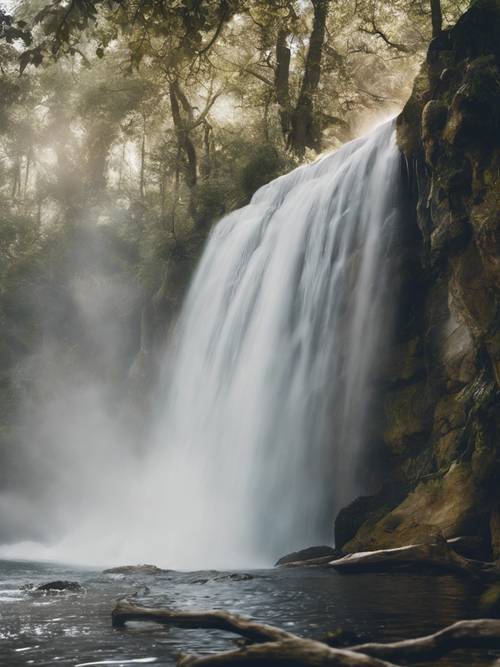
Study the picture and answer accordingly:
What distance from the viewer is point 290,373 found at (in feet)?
47.9

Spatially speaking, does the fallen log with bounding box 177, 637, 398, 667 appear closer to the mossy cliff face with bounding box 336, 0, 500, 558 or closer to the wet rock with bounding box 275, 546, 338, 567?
the mossy cliff face with bounding box 336, 0, 500, 558

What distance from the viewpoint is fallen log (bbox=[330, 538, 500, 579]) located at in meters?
8.48

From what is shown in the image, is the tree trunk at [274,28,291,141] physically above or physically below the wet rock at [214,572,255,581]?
above

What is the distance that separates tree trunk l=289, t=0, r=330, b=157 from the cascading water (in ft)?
23.0

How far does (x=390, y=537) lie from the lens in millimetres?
10305

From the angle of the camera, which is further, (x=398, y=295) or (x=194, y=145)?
(x=194, y=145)

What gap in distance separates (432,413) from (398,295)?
7.51 feet

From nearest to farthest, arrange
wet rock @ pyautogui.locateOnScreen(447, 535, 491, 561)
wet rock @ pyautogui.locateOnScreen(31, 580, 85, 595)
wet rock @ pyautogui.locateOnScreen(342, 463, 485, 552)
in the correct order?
wet rock @ pyautogui.locateOnScreen(31, 580, 85, 595) < wet rock @ pyautogui.locateOnScreen(447, 535, 491, 561) < wet rock @ pyautogui.locateOnScreen(342, 463, 485, 552)

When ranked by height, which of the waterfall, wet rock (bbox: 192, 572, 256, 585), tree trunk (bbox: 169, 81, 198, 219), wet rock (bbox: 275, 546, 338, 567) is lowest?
wet rock (bbox: 192, 572, 256, 585)

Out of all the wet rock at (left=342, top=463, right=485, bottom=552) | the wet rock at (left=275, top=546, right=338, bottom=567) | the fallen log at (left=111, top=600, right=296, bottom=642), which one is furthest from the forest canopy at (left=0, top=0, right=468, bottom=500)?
the fallen log at (left=111, top=600, right=296, bottom=642)

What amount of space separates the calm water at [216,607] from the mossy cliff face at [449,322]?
188cm

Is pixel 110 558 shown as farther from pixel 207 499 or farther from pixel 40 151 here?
pixel 40 151

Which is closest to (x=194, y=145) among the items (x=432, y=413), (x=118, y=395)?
(x=118, y=395)

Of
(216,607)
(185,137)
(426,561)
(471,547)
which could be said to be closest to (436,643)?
(216,607)
